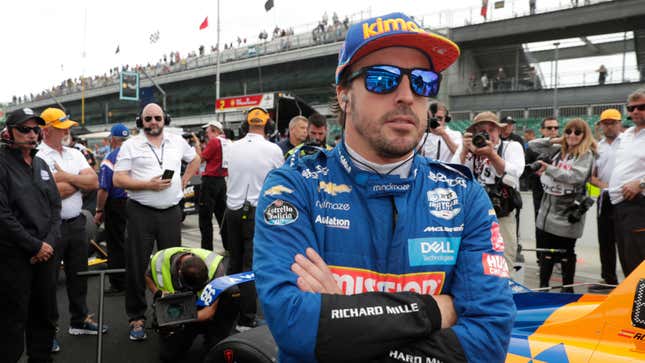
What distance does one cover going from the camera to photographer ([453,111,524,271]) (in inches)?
163

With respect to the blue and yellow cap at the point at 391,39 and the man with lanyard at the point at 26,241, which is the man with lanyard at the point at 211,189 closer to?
the man with lanyard at the point at 26,241

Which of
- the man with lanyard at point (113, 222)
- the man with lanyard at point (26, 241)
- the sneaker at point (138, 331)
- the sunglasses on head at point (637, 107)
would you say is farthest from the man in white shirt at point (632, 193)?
the man with lanyard at point (113, 222)

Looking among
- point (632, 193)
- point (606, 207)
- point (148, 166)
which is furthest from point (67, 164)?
point (606, 207)

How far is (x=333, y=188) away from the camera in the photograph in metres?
1.48

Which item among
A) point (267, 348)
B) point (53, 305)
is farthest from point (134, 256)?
point (267, 348)

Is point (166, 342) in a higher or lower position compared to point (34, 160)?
lower

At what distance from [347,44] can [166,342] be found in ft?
9.14

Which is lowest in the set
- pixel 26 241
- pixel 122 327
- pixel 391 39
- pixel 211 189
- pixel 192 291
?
pixel 122 327

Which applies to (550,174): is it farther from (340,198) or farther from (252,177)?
(340,198)

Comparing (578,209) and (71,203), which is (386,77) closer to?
(71,203)

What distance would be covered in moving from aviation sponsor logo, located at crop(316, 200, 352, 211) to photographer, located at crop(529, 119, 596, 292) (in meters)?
4.03

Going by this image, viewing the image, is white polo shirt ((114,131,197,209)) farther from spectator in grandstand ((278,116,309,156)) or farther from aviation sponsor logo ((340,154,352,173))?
aviation sponsor logo ((340,154,352,173))

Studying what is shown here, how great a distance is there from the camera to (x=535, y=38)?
2425 cm

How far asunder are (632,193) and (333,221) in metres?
3.36
